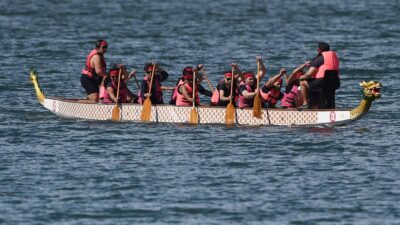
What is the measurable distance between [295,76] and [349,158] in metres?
5.11

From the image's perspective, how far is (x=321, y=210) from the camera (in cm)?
2809

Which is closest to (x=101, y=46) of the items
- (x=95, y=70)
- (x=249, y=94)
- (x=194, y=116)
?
(x=95, y=70)

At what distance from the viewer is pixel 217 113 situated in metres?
38.2

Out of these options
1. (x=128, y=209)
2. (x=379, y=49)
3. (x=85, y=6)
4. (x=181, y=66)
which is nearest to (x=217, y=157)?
(x=128, y=209)

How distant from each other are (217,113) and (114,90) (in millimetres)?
3272

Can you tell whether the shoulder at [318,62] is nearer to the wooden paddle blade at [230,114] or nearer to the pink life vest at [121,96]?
the wooden paddle blade at [230,114]

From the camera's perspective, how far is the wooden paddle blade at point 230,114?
37.8m

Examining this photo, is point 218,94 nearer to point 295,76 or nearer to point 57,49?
point 295,76

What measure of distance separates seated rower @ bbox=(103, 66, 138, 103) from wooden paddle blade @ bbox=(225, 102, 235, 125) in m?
3.31

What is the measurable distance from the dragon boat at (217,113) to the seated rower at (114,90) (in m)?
0.31

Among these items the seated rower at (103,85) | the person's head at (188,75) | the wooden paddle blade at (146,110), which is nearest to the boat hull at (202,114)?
the wooden paddle blade at (146,110)

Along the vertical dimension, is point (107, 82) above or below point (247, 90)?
above

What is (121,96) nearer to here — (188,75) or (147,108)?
(147,108)

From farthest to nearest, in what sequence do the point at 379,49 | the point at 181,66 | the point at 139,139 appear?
the point at 379,49, the point at 181,66, the point at 139,139
